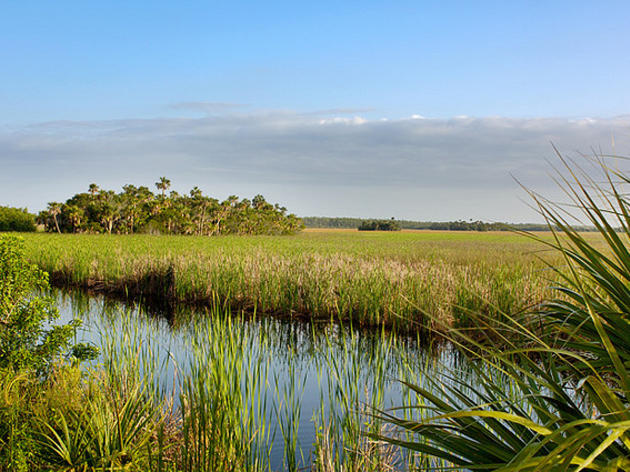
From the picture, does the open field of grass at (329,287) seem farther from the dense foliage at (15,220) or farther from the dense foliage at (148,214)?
the dense foliage at (15,220)

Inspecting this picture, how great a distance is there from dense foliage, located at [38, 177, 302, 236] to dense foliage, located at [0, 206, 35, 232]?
7567mm

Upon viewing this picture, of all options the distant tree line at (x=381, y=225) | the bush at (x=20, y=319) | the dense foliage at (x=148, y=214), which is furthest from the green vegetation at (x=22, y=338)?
the distant tree line at (x=381, y=225)

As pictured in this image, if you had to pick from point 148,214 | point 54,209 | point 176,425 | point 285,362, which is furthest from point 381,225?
point 176,425

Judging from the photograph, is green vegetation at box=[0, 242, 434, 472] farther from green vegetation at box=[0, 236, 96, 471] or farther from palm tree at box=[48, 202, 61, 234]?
palm tree at box=[48, 202, 61, 234]

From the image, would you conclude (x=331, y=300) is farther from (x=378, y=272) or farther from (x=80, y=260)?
(x=80, y=260)

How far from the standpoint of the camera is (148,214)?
67750 millimetres

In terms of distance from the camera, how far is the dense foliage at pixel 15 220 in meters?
70.6

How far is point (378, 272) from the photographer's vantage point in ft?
37.1

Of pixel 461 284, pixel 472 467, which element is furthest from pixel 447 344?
pixel 472 467

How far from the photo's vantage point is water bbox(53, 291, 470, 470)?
12.0 feet

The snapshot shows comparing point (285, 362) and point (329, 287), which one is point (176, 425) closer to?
point (285, 362)

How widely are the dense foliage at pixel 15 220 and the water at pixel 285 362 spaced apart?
66.8 metres

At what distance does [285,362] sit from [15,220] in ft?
253

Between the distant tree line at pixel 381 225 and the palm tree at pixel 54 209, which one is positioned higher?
the palm tree at pixel 54 209
